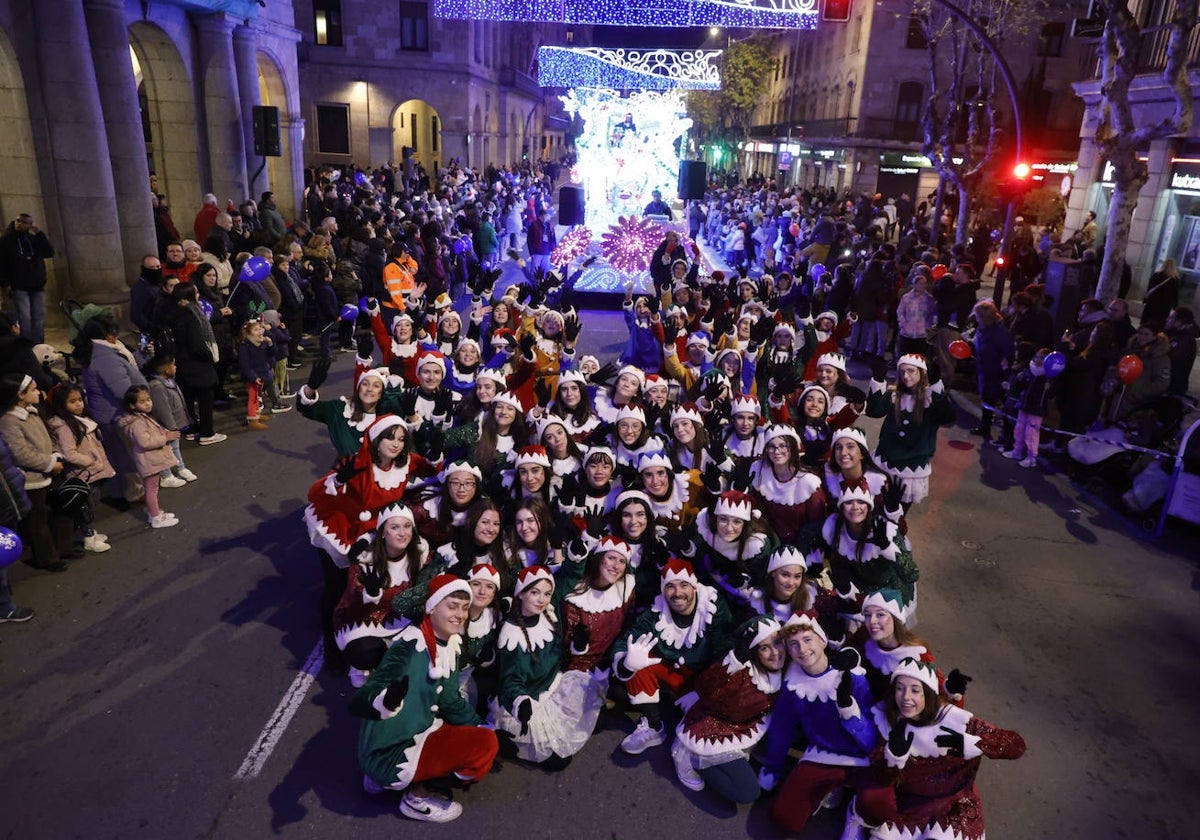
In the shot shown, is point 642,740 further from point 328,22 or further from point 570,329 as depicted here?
point 328,22

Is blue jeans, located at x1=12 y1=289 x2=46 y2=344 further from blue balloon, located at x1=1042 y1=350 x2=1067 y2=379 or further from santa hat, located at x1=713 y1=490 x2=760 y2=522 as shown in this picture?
blue balloon, located at x1=1042 y1=350 x2=1067 y2=379

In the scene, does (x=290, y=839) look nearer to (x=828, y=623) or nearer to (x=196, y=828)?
(x=196, y=828)

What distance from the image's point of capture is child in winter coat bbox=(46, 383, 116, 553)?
666 centimetres

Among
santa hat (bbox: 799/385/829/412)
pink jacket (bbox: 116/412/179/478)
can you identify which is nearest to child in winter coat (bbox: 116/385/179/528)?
pink jacket (bbox: 116/412/179/478)

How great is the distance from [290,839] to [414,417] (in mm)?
3548

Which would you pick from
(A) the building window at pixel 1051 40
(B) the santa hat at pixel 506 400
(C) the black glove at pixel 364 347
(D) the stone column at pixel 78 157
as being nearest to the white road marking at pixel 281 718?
(B) the santa hat at pixel 506 400

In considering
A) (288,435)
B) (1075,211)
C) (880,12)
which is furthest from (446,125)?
(288,435)

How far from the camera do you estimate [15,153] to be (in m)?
12.3

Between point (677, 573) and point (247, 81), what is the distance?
59.1ft

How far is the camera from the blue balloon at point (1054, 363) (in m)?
9.08

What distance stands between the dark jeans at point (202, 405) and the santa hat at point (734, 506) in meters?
6.31

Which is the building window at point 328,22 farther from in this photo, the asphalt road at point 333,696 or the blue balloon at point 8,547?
the blue balloon at point 8,547

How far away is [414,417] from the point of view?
7.05 m

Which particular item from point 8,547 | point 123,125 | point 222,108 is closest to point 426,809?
point 8,547
